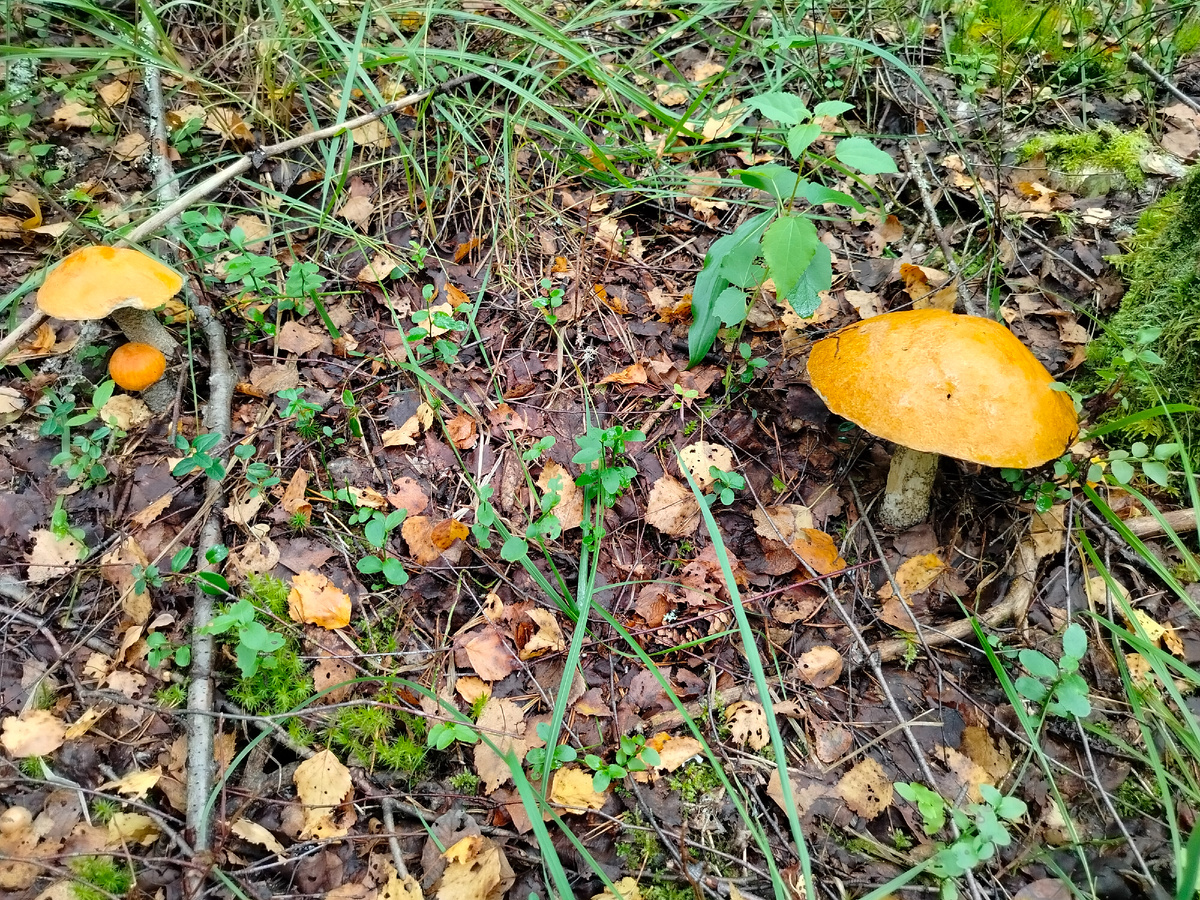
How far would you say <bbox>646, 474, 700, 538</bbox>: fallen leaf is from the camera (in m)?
2.65

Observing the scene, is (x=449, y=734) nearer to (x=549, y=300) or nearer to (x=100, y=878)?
(x=100, y=878)

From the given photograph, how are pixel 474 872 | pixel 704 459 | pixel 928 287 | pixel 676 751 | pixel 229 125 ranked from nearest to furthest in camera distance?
pixel 474 872
pixel 676 751
pixel 704 459
pixel 928 287
pixel 229 125

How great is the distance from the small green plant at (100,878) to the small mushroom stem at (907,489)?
2.81m

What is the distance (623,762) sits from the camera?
2088mm

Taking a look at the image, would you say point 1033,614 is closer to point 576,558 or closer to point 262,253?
point 576,558

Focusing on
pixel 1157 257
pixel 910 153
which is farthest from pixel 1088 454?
pixel 910 153

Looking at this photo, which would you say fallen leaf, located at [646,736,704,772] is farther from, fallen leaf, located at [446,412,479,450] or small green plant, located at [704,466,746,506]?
fallen leaf, located at [446,412,479,450]

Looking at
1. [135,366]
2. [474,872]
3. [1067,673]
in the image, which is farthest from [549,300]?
[1067,673]

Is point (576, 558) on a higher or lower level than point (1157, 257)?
lower

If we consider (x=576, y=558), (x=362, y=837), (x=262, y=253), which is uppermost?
(x=262, y=253)

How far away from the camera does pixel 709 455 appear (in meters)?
2.84

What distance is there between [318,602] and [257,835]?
733 mm

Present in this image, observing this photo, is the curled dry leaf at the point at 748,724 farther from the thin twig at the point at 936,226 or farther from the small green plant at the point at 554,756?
the thin twig at the point at 936,226

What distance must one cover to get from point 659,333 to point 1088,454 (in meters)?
1.85
